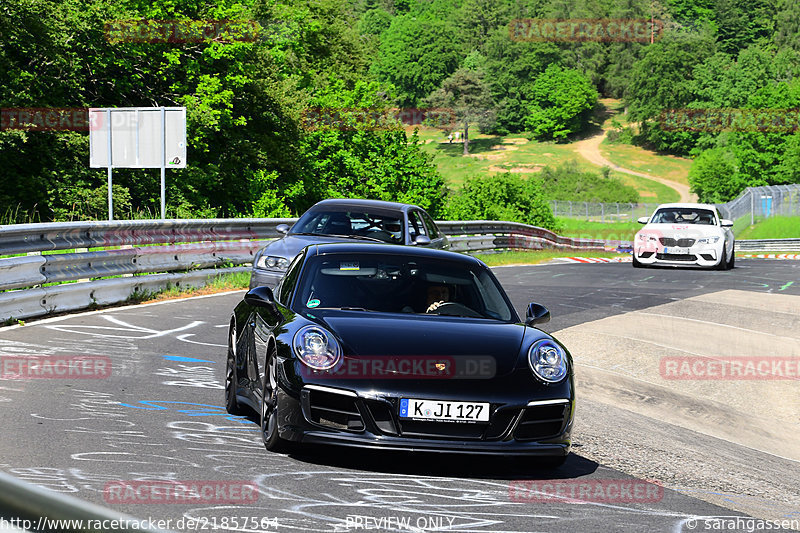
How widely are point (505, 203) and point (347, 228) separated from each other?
51698 mm

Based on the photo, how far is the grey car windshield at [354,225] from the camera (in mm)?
15172

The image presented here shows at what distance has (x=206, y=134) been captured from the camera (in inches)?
1578

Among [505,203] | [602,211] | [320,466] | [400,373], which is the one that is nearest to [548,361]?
[400,373]

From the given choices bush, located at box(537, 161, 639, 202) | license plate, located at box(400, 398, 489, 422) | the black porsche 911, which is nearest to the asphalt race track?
the black porsche 911

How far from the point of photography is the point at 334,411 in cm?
586

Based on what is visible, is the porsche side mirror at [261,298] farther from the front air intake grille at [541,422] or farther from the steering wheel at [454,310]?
the front air intake grille at [541,422]

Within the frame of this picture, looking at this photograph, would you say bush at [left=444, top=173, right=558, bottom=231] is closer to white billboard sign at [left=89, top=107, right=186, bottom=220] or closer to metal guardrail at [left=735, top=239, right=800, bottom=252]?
metal guardrail at [left=735, top=239, right=800, bottom=252]

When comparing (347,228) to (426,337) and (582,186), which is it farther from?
(582,186)

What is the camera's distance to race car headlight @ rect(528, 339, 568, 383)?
245 inches

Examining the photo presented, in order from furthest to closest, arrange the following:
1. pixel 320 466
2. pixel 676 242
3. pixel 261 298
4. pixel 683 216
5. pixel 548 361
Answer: pixel 683 216 → pixel 676 242 → pixel 261 298 → pixel 548 361 → pixel 320 466

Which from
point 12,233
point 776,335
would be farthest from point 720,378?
point 12,233

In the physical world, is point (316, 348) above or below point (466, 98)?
below

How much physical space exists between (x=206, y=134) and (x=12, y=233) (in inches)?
Result: 1106

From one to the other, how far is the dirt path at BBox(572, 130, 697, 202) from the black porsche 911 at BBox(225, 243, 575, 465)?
12467cm
